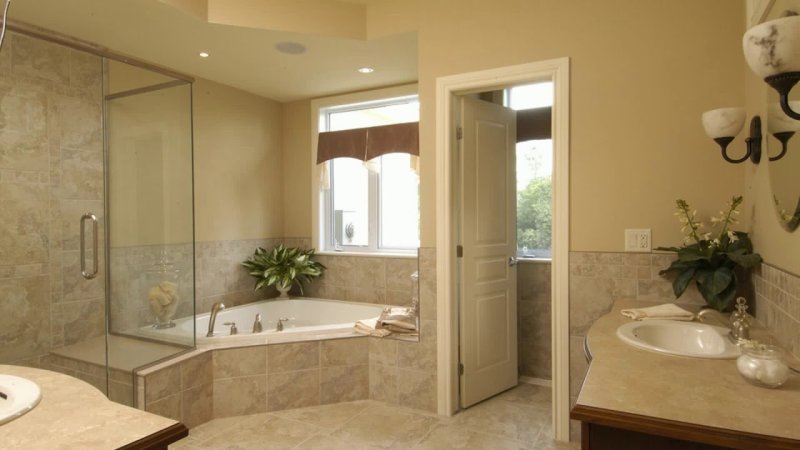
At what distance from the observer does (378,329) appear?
3.13 meters

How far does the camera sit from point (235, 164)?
4176 millimetres

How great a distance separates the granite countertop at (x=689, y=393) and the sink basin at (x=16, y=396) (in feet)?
3.96

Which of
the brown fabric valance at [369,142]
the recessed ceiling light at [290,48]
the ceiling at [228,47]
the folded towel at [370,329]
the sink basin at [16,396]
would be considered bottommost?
the folded towel at [370,329]

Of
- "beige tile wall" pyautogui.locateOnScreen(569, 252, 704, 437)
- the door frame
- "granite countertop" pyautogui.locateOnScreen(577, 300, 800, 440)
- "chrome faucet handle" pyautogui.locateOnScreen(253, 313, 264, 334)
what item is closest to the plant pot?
"chrome faucet handle" pyautogui.locateOnScreen(253, 313, 264, 334)

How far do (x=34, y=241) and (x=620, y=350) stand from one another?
2.73m

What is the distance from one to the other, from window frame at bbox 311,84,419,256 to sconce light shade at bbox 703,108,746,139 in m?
2.57

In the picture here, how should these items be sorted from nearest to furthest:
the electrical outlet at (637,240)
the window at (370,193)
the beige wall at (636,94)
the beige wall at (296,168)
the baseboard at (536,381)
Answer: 1. the beige wall at (636,94)
2. the electrical outlet at (637,240)
3. the baseboard at (536,381)
4. the window at (370,193)
5. the beige wall at (296,168)

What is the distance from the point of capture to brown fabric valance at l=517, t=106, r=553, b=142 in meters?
3.56

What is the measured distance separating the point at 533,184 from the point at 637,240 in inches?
56.3

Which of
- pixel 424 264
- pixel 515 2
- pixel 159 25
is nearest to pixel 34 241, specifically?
pixel 159 25

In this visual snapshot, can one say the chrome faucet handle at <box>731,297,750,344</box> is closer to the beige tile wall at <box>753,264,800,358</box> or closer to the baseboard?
the beige tile wall at <box>753,264,800,358</box>

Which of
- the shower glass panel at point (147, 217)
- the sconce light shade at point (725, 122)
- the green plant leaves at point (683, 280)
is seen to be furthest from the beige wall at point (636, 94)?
the shower glass panel at point (147, 217)

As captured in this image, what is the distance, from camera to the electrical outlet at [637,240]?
Answer: 7.53ft

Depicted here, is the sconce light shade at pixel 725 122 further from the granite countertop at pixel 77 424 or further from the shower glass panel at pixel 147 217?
the shower glass panel at pixel 147 217
